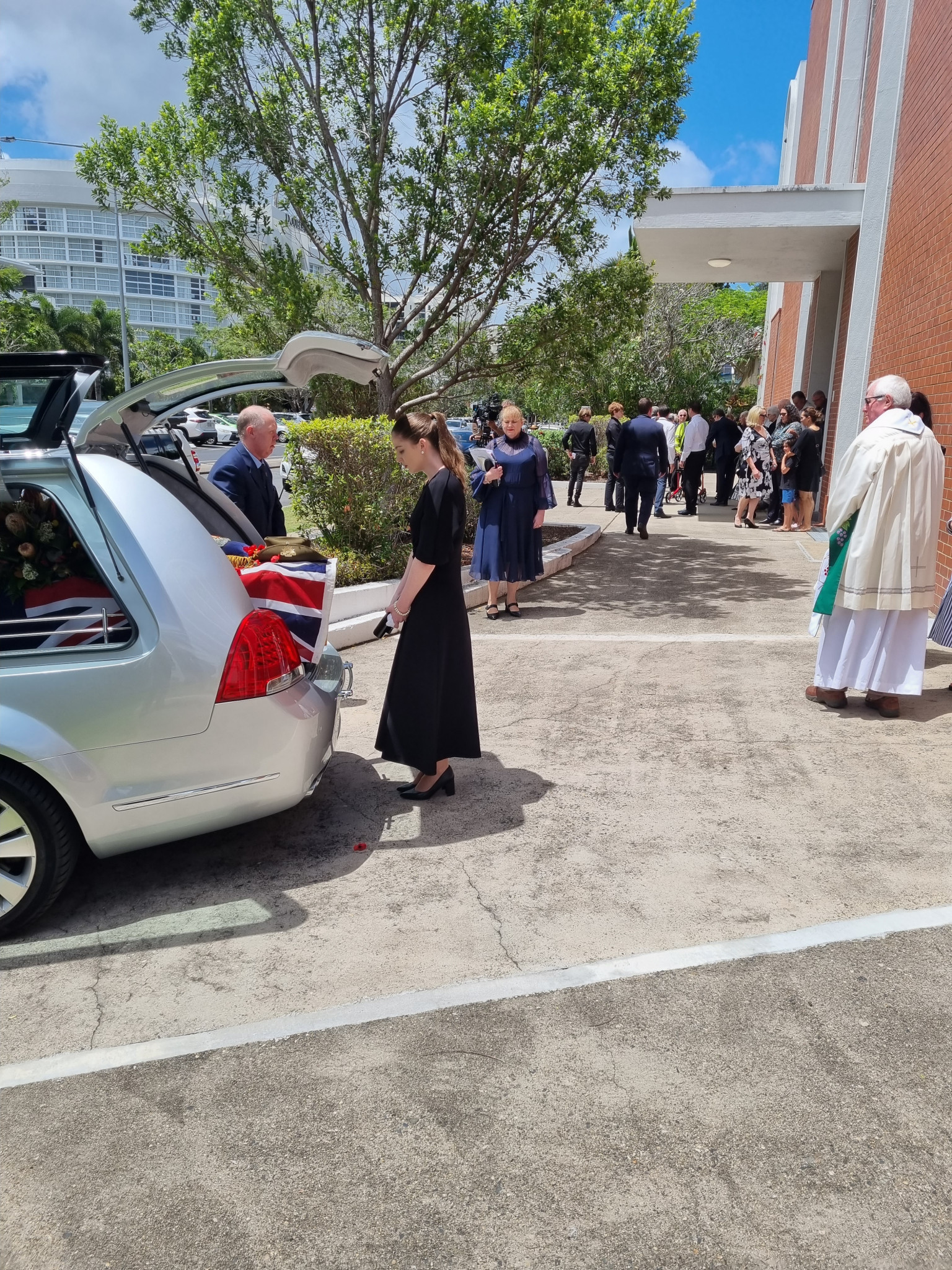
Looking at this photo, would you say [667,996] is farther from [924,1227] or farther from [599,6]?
[599,6]

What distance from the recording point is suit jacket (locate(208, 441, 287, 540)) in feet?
20.0

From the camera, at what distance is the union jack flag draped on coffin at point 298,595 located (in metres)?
4.17

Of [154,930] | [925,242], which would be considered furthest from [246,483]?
[925,242]

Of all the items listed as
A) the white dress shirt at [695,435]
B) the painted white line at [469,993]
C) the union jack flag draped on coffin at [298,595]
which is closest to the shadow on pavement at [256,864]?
the painted white line at [469,993]

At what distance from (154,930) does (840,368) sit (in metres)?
13.7

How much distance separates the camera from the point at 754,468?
15.1 m

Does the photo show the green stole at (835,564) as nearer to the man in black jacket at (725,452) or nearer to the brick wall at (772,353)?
the man in black jacket at (725,452)

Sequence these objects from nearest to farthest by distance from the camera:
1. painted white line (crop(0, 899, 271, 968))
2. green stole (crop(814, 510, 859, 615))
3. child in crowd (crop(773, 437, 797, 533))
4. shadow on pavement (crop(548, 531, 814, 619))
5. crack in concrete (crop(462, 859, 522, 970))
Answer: crack in concrete (crop(462, 859, 522, 970)), painted white line (crop(0, 899, 271, 968)), green stole (crop(814, 510, 859, 615)), shadow on pavement (crop(548, 531, 814, 619)), child in crowd (crop(773, 437, 797, 533))

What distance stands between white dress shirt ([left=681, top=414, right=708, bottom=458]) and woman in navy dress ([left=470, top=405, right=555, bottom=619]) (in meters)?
8.46

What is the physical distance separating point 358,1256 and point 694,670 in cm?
540

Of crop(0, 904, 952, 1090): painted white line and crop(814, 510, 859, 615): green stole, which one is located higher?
crop(814, 510, 859, 615): green stole

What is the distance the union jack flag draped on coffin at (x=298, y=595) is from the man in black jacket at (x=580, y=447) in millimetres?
13772

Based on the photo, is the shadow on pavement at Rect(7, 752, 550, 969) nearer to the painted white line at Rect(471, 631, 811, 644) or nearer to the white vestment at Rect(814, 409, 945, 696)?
the white vestment at Rect(814, 409, 945, 696)

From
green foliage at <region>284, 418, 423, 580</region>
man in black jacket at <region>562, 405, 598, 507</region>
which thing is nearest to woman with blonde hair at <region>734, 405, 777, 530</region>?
man in black jacket at <region>562, 405, 598, 507</region>
